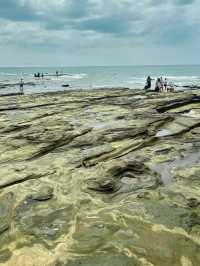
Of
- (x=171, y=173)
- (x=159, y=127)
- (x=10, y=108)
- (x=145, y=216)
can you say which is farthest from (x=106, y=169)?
(x=10, y=108)

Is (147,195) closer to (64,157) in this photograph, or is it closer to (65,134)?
(64,157)

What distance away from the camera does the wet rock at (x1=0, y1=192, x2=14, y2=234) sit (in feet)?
25.7

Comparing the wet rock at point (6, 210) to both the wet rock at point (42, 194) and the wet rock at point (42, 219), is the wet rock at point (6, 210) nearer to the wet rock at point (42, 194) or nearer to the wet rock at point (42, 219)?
the wet rock at point (42, 219)

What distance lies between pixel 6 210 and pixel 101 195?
2300 millimetres

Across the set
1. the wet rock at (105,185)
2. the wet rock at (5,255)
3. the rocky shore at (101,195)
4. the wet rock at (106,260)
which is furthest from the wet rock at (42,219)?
the wet rock at (105,185)

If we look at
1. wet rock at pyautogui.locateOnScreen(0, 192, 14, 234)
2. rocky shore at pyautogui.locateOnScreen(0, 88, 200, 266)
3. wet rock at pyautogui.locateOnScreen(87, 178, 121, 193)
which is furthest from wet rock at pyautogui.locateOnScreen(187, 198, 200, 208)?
wet rock at pyautogui.locateOnScreen(0, 192, 14, 234)

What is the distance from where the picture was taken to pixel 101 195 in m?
9.29

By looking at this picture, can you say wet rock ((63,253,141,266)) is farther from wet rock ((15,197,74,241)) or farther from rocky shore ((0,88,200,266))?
wet rock ((15,197,74,241))

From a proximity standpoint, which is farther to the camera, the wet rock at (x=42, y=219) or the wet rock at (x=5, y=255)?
the wet rock at (x=42, y=219)

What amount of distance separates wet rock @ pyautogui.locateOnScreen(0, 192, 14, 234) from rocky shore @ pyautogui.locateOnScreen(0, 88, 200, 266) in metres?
0.02

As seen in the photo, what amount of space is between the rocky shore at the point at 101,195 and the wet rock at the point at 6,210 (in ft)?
0.07

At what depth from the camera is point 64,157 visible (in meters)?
12.9

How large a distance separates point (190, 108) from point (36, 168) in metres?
13.7

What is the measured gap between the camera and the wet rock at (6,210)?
7.84 metres
